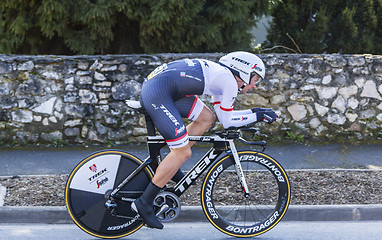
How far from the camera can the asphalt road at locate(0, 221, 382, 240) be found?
15.2ft

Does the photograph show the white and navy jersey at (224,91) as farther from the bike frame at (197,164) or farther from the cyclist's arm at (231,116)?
the bike frame at (197,164)

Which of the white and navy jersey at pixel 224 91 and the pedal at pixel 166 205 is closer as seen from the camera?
the white and navy jersey at pixel 224 91

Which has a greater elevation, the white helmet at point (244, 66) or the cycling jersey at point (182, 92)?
the white helmet at point (244, 66)

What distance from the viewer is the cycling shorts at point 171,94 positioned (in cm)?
411

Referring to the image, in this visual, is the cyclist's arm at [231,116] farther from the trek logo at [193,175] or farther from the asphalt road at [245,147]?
the asphalt road at [245,147]

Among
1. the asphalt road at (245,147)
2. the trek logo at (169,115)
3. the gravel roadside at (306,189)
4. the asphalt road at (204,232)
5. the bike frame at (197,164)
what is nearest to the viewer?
the trek logo at (169,115)

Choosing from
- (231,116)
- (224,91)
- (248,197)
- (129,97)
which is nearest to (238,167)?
(248,197)

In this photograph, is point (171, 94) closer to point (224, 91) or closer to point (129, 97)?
point (224, 91)

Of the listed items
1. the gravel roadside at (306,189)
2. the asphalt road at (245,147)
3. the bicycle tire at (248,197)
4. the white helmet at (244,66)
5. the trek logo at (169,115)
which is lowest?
the asphalt road at (245,147)

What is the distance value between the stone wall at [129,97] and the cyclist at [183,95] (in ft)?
10.5

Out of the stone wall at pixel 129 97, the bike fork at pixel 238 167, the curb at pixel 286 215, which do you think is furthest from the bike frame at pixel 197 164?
the stone wall at pixel 129 97

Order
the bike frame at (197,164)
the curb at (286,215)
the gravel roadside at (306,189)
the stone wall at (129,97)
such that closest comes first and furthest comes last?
the bike frame at (197,164) → the curb at (286,215) → the gravel roadside at (306,189) → the stone wall at (129,97)

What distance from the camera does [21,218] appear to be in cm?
504

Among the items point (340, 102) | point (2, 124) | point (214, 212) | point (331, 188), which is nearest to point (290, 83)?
point (340, 102)
